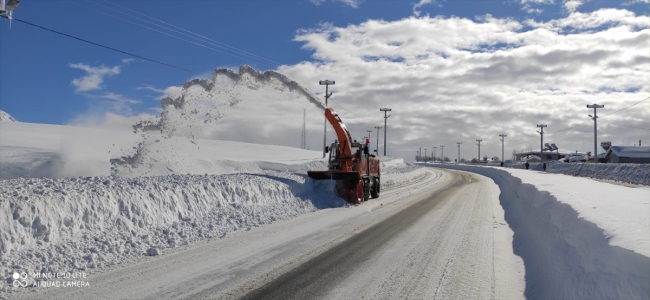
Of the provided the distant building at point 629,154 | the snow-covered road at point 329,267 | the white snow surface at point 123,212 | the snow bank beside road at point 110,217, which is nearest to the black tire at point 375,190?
the white snow surface at point 123,212

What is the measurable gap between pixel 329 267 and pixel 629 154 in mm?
93296

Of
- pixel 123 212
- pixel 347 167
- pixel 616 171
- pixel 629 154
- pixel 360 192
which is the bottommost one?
pixel 360 192

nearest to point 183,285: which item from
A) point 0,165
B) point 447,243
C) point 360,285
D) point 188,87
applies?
point 360,285

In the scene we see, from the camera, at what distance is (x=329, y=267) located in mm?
8680

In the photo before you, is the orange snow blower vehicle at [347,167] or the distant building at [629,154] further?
the distant building at [629,154]

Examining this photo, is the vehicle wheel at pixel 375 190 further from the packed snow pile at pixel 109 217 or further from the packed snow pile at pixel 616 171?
the packed snow pile at pixel 616 171

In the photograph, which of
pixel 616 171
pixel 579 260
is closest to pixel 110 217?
pixel 579 260

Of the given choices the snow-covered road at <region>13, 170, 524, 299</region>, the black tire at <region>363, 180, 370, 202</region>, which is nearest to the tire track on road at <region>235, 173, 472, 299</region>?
the snow-covered road at <region>13, 170, 524, 299</region>

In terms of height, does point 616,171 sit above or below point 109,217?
above

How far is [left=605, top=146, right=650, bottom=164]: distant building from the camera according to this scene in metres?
81.8

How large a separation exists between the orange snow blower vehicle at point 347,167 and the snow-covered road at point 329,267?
6627 mm

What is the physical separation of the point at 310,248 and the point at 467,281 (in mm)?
3821

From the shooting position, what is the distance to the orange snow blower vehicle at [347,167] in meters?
20.6

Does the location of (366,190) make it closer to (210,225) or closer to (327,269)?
(210,225)
